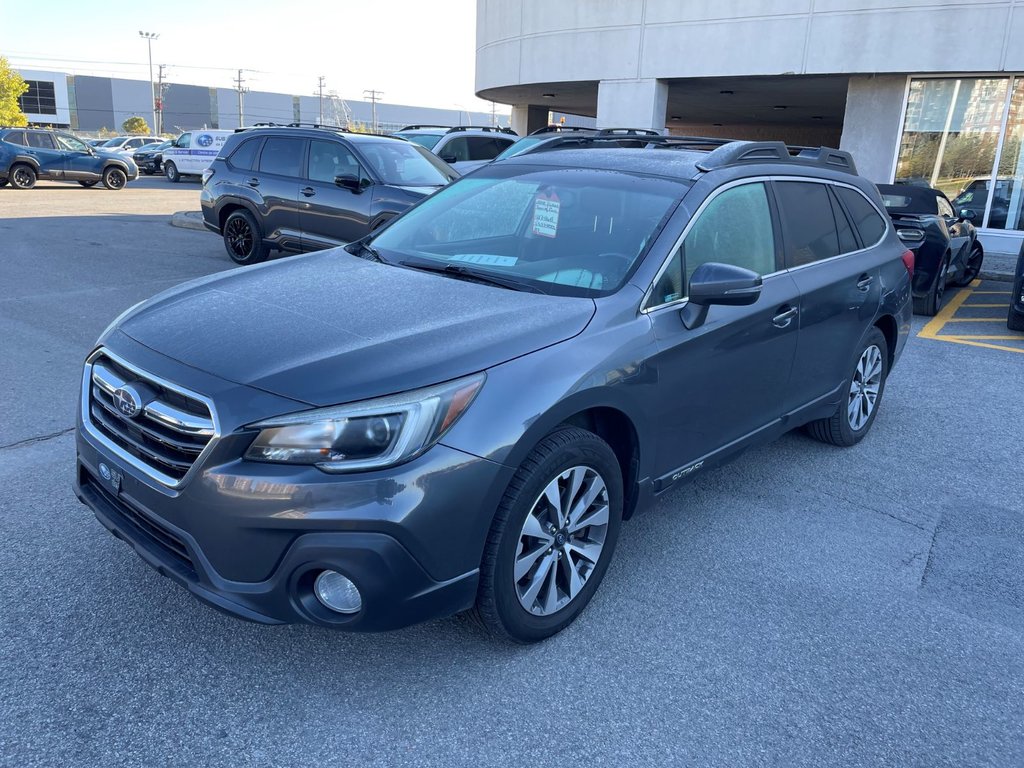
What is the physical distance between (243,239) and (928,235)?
8572 mm

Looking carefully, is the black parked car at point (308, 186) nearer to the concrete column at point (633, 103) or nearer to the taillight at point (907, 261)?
the taillight at point (907, 261)

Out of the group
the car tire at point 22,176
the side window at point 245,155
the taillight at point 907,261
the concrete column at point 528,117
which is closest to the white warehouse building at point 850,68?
the concrete column at point 528,117

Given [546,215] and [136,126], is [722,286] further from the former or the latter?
[136,126]

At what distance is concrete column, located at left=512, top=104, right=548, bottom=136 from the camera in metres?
31.5

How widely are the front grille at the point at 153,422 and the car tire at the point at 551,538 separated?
101 centimetres

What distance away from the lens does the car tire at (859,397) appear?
204 inches

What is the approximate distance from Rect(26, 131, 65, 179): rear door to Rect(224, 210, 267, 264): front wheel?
16.4 metres

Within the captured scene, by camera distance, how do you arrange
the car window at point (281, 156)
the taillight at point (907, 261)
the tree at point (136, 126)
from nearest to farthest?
1. the taillight at point (907, 261)
2. the car window at point (281, 156)
3. the tree at point (136, 126)

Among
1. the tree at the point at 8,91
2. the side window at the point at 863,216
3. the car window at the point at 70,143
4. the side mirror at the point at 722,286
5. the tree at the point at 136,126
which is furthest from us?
the tree at the point at 136,126

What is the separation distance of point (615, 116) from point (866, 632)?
20.4 m

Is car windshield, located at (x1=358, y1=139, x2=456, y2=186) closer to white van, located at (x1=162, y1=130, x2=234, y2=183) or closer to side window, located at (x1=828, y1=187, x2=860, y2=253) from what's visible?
side window, located at (x1=828, y1=187, x2=860, y2=253)

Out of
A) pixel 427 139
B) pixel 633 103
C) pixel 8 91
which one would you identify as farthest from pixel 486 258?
pixel 8 91

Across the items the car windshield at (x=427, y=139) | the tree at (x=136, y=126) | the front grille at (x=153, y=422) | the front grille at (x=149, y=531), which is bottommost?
the front grille at (x=149, y=531)

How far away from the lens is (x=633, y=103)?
21.5m
